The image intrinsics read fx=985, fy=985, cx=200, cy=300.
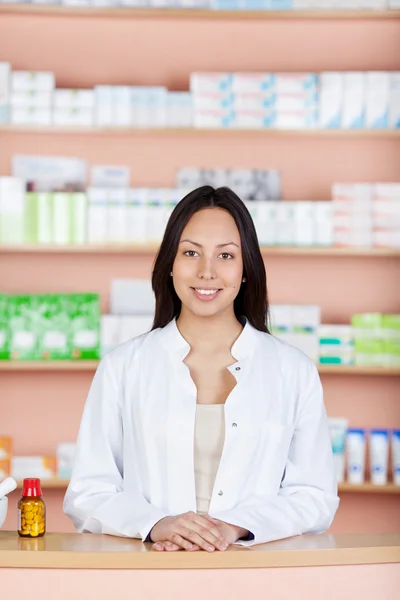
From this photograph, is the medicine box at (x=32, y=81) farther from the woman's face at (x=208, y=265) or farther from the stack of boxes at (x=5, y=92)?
the woman's face at (x=208, y=265)

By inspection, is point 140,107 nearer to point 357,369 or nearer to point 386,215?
point 386,215

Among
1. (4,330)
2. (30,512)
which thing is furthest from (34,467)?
(30,512)

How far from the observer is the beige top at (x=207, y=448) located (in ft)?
7.15

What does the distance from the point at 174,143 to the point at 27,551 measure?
2.89 meters

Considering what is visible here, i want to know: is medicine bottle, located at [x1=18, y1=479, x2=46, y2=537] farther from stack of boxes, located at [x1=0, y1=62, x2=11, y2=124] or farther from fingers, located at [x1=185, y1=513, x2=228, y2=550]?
stack of boxes, located at [x1=0, y1=62, x2=11, y2=124]

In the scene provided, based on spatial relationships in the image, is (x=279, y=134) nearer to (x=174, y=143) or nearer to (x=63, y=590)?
(x=174, y=143)

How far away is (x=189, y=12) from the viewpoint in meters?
4.17

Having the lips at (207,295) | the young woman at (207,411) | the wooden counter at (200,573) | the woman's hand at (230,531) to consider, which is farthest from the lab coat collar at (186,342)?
the wooden counter at (200,573)

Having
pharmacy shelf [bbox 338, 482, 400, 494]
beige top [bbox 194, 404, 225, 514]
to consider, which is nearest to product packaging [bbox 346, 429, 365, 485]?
pharmacy shelf [bbox 338, 482, 400, 494]

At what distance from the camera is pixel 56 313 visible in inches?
159

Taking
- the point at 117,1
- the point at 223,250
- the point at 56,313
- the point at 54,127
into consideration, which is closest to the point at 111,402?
the point at 223,250

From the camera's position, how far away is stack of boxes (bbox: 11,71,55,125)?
13.3 feet

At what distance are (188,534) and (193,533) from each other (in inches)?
0.4

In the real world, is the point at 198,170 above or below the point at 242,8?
below
